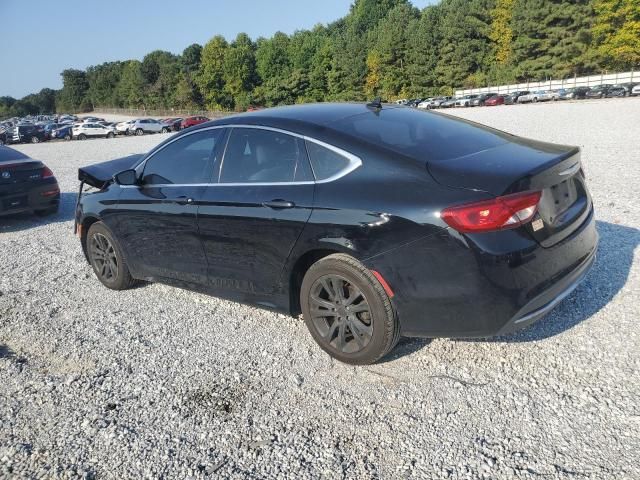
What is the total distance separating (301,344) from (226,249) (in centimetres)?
92

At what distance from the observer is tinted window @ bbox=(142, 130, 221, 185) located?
4422 millimetres

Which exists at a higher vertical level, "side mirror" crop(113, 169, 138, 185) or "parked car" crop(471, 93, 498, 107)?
"side mirror" crop(113, 169, 138, 185)

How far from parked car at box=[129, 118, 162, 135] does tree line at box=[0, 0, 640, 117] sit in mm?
40522

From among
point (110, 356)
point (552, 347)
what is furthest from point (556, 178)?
point (110, 356)

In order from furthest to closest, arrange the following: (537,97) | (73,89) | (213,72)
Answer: (73,89) < (213,72) < (537,97)

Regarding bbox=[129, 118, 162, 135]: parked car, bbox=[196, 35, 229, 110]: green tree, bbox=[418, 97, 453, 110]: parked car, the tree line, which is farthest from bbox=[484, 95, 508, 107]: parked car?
bbox=[196, 35, 229, 110]: green tree

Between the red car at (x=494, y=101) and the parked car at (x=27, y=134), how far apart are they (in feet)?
138

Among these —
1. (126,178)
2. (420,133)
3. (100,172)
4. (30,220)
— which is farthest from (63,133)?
(420,133)

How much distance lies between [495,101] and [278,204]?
184 feet

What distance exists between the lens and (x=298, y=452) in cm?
279

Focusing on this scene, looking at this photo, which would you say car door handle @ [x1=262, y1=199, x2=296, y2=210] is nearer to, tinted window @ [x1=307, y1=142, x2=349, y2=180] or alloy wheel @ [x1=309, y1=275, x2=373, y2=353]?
tinted window @ [x1=307, y1=142, x2=349, y2=180]

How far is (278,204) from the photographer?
372 centimetres

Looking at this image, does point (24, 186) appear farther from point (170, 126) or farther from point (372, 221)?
point (170, 126)

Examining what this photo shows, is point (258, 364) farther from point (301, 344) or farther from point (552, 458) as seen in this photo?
point (552, 458)
